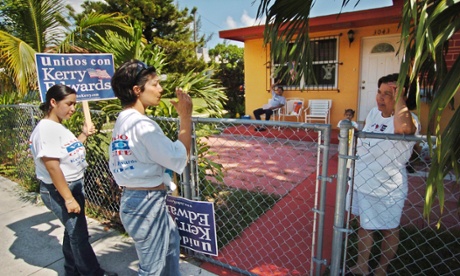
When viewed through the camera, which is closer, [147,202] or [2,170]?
[147,202]

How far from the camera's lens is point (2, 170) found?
20.4 ft

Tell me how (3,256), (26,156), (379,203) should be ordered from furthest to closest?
(26,156)
(3,256)
(379,203)

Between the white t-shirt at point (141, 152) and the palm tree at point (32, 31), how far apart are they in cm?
411

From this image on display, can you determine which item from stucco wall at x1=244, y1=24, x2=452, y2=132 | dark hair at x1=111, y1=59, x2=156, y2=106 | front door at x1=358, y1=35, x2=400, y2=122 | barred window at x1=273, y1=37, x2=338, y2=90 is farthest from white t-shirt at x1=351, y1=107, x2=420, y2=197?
barred window at x1=273, y1=37, x2=338, y2=90

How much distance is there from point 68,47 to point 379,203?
541cm

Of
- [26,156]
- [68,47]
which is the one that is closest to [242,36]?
[68,47]

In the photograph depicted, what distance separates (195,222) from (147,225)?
715 millimetres

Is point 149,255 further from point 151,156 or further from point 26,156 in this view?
point 26,156

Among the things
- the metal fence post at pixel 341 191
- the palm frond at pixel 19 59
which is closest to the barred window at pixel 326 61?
the palm frond at pixel 19 59

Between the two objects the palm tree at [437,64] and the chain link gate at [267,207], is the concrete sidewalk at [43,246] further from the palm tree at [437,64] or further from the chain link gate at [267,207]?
the palm tree at [437,64]

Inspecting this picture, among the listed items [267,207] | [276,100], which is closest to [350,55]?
[276,100]

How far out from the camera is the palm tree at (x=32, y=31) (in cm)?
529

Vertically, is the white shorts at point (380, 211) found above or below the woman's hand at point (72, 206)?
below

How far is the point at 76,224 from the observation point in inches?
97.6
